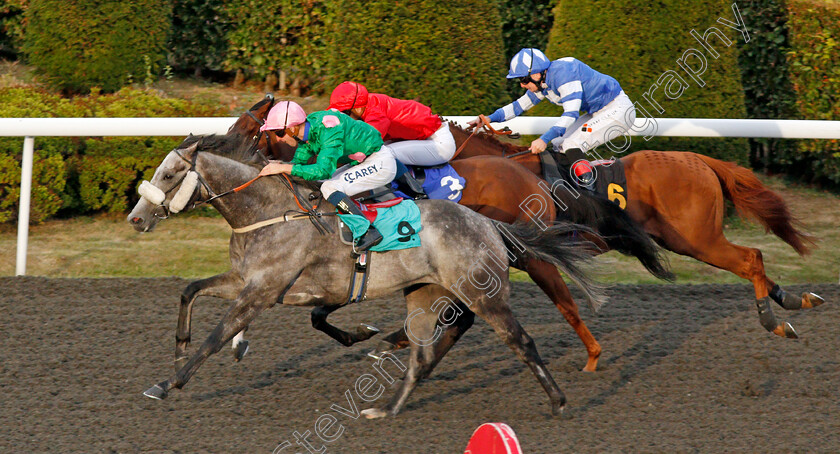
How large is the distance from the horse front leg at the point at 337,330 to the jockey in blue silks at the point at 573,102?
137cm

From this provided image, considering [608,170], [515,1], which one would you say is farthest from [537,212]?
[515,1]

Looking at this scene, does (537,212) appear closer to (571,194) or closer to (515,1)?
(571,194)

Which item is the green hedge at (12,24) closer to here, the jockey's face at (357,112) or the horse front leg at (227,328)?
the jockey's face at (357,112)

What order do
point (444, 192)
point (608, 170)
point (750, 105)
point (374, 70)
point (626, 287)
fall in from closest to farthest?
1. point (444, 192)
2. point (608, 170)
3. point (626, 287)
4. point (374, 70)
5. point (750, 105)

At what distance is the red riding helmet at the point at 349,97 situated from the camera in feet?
15.6

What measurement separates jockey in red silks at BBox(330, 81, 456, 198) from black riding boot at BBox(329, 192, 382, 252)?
0.71m

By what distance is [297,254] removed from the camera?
4.02 metres

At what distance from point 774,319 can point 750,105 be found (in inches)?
157

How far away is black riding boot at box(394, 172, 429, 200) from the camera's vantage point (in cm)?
455

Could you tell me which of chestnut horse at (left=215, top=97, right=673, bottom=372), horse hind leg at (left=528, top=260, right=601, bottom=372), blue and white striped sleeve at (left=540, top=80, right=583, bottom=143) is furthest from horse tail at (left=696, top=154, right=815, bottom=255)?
horse hind leg at (left=528, top=260, right=601, bottom=372)

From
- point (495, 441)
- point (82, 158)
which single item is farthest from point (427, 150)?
point (82, 158)

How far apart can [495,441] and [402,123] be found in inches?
105

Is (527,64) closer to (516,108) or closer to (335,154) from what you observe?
(516,108)

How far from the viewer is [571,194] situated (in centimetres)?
502
